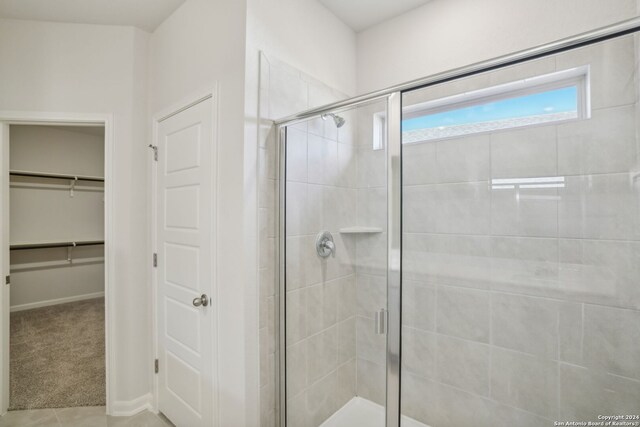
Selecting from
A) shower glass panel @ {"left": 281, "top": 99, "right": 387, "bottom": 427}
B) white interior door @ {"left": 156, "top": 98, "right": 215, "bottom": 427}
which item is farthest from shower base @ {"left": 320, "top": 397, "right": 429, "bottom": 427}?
white interior door @ {"left": 156, "top": 98, "right": 215, "bottom": 427}

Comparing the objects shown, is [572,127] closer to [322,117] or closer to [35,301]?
[322,117]

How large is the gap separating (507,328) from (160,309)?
2220 millimetres

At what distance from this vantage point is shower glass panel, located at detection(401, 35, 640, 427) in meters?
1.35

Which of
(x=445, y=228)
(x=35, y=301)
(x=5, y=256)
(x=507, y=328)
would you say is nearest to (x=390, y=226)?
(x=445, y=228)

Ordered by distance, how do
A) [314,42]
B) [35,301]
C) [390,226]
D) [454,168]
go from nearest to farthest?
[390,226]
[454,168]
[314,42]
[35,301]

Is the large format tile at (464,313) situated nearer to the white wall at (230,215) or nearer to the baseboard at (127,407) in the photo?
the white wall at (230,215)

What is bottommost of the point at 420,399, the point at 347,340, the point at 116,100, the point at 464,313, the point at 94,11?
the point at 420,399

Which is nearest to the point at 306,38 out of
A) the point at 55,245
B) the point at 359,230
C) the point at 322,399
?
the point at 359,230

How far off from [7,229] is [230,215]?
67.9 inches

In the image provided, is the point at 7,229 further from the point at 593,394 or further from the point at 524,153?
the point at 593,394

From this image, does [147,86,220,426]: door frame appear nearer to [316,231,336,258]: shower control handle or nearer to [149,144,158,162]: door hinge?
[149,144,158,162]: door hinge

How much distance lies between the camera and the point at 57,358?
2.91 m

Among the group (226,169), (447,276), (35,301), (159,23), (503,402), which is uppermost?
(159,23)

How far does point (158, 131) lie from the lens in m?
2.21
